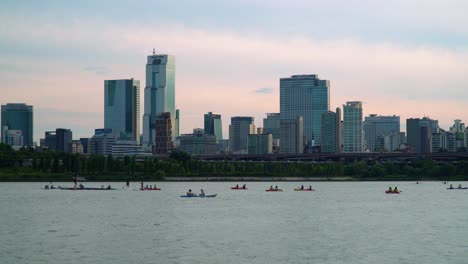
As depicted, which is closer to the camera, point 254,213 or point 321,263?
point 321,263

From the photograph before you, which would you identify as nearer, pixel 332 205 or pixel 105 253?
pixel 105 253

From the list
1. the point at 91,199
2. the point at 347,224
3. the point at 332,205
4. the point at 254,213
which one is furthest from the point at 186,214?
the point at 91,199

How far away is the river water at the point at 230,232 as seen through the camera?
221ft

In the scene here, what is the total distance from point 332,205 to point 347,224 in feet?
117

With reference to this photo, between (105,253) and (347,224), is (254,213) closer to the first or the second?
(347,224)

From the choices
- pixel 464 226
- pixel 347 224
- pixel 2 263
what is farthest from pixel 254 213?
pixel 2 263

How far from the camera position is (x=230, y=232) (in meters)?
84.8

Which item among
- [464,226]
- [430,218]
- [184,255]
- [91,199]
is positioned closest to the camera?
[184,255]

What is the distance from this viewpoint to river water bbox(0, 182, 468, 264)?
67500 millimetres

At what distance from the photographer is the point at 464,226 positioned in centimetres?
9369

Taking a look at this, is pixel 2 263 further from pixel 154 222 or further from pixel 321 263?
pixel 154 222

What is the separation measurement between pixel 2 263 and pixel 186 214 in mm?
46641

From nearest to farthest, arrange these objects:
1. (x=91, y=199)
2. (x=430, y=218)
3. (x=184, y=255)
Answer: (x=184, y=255) → (x=430, y=218) → (x=91, y=199)

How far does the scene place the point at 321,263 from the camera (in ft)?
210
